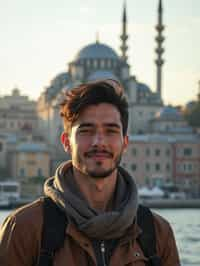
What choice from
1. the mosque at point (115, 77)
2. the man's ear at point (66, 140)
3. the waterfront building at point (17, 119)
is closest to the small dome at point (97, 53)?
the mosque at point (115, 77)

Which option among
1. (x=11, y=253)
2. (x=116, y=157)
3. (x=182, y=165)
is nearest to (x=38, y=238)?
(x=11, y=253)

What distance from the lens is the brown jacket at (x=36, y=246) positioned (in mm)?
2871

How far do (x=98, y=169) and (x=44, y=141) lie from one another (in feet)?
195

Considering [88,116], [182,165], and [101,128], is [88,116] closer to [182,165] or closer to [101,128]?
[101,128]

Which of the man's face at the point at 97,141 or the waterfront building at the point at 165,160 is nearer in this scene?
the man's face at the point at 97,141

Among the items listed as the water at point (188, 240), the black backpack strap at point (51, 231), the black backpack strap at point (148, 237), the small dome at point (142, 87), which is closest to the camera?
the black backpack strap at point (51, 231)

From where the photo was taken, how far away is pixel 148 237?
2.98 metres

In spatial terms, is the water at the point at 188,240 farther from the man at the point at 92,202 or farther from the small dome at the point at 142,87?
the small dome at the point at 142,87

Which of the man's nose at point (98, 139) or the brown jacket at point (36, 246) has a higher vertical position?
the man's nose at point (98, 139)

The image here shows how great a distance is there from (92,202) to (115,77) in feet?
196

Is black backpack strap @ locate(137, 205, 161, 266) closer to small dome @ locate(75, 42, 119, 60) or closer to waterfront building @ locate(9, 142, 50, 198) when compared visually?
waterfront building @ locate(9, 142, 50, 198)

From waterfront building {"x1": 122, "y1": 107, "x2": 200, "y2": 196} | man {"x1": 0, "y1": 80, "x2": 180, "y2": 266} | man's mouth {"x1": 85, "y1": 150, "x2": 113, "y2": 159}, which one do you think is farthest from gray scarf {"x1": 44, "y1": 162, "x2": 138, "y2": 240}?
waterfront building {"x1": 122, "y1": 107, "x2": 200, "y2": 196}

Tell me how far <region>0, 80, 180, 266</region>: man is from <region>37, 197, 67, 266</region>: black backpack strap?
14 mm

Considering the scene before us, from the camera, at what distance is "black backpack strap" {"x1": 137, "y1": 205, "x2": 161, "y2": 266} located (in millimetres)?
2951
